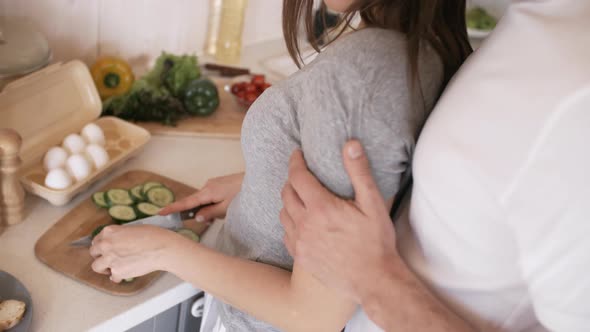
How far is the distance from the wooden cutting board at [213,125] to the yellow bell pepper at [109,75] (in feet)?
0.45

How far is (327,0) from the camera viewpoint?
701 mm

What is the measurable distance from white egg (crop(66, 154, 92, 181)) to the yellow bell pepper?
1.18ft

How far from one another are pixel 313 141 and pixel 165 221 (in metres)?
0.49

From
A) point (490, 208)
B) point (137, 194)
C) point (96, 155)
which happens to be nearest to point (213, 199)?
point (137, 194)

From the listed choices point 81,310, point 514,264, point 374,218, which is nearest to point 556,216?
point 514,264

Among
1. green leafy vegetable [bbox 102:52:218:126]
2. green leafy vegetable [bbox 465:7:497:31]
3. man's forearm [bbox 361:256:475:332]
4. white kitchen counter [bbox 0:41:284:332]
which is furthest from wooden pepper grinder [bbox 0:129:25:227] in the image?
green leafy vegetable [bbox 465:7:497:31]

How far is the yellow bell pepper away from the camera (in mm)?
1386

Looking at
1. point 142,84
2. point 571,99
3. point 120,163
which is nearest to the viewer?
point 571,99

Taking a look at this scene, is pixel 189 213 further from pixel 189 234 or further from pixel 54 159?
pixel 54 159

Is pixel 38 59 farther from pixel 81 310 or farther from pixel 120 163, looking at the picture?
pixel 81 310

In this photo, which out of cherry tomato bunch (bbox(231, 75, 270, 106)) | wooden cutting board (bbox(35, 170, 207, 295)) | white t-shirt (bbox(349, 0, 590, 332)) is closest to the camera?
white t-shirt (bbox(349, 0, 590, 332))

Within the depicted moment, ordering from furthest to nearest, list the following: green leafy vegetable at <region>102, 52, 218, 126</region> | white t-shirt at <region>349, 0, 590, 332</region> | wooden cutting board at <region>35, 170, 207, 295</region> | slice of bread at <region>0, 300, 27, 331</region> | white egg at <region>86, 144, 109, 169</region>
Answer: green leafy vegetable at <region>102, 52, 218, 126</region> → white egg at <region>86, 144, 109, 169</region> → wooden cutting board at <region>35, 170, 207, 295</region> → slice of bread at <region>0, 300, 27, 331</region> → white t-shirt at <region>349, 0, 590, 332</region>

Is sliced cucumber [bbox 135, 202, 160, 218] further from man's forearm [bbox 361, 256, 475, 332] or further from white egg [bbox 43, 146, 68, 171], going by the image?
man's forearm [bbox 361, 256, 475, 332]

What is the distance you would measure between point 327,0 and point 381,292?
0.36 meters
